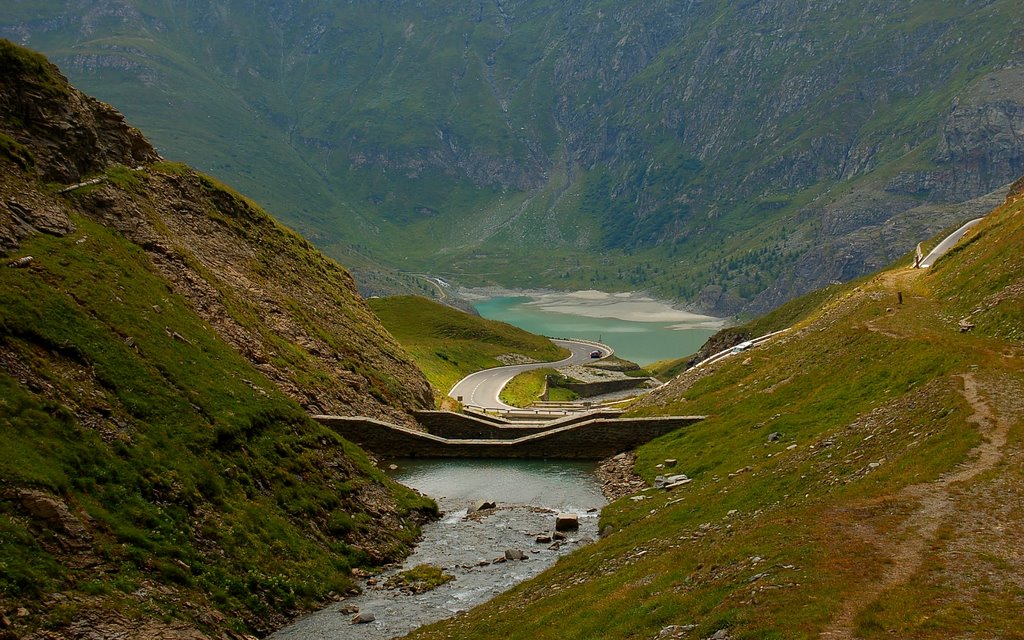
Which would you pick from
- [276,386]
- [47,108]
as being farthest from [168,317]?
[47,108]

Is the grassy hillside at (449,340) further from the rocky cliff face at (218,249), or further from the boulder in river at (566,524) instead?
the boulder in river at (566,524)

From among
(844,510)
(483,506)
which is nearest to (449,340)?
(483,506)

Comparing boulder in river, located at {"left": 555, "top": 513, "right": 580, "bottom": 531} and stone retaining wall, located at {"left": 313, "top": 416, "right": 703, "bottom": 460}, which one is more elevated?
stone retaining wall, located at {"left": 313, "top": 416, "right": 703, "bottom": 460}

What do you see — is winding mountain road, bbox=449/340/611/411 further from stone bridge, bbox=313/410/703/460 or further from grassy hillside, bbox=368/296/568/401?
stone bridge, bbox=313/410/703/460

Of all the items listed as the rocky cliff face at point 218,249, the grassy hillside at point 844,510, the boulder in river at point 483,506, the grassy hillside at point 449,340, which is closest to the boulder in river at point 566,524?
the grassy hillside at point 844,510

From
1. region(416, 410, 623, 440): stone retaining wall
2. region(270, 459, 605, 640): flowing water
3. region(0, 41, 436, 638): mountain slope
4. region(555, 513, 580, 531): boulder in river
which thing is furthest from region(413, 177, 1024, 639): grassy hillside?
region(416, 410, 623, 440): stone retaining wall

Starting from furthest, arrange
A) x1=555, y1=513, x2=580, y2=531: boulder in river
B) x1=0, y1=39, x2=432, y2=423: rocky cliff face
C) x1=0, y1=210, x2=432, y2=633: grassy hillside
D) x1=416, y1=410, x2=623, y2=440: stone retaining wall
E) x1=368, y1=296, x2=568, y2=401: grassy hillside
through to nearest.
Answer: x1=368, y1=296, x2=568, y2=401: grassy hillside → x1=416, y1=410, x2=623, y2=440: stone retaining wall → x1=0, y1=39, x2=432, y2=423: rocky cliff face → x1=555, y1=513, x2=580, y2=531: boulder in river → x1=0, y1=210, x2=432, y2=633: grassy hillside

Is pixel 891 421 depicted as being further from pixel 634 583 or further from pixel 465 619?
pixel 465 619
